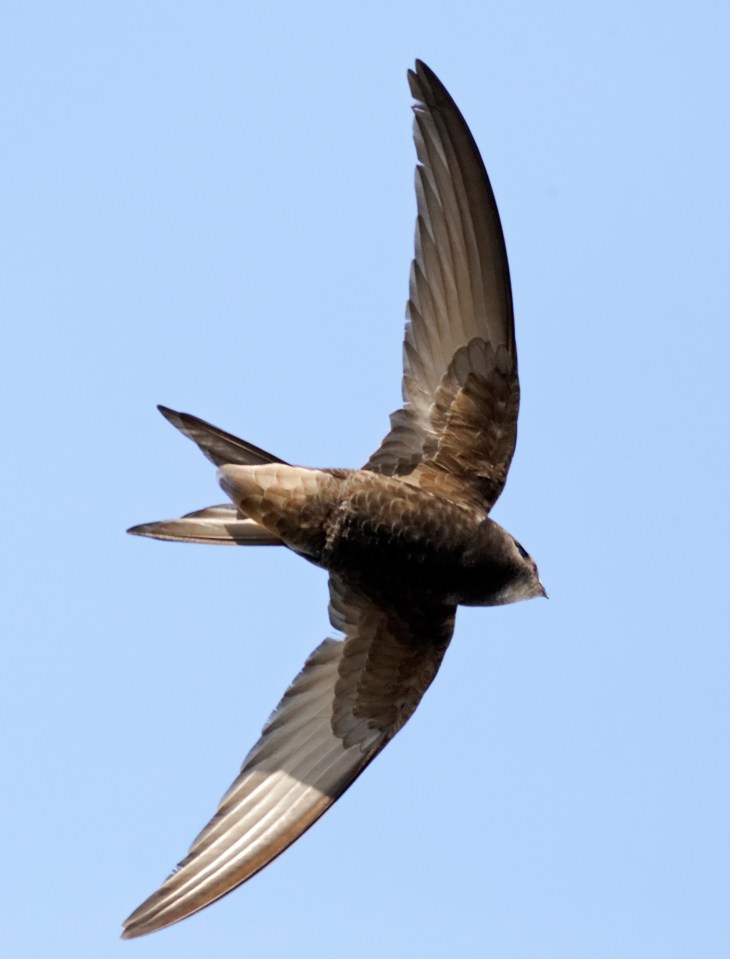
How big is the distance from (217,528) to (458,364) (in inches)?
55.0

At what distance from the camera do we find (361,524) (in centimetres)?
Result: 832

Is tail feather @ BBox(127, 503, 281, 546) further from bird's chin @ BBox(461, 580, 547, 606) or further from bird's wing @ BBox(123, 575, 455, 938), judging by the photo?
bird's chin @ BBox(461, 580, 547, 606)

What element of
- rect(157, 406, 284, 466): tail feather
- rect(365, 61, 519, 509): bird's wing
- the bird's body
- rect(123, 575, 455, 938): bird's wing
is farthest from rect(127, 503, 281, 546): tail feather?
rect(365, 61, 519, 509): bird's wing

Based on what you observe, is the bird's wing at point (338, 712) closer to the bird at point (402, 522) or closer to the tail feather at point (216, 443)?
the bird at point (402, 522)

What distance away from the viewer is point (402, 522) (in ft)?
27.3

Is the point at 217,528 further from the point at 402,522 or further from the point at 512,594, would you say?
the point at 512,594

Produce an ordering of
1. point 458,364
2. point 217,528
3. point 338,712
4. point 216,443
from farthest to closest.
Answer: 1. point 338,712
2. point 458,364
3. point 217,528
4. point 216,443

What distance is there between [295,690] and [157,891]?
1.22 m

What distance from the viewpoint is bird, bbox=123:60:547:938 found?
27.2 ft

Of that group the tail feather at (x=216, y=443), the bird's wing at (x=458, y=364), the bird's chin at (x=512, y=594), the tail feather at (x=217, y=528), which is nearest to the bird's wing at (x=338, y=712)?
the bird's chin at (x=512, y=594)

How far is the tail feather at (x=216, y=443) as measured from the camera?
8.18 m

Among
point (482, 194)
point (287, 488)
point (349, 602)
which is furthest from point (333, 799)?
point (482, 194)

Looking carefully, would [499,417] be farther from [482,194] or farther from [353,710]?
[353,710]

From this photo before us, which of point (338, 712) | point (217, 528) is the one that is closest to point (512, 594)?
point (338, 712)
